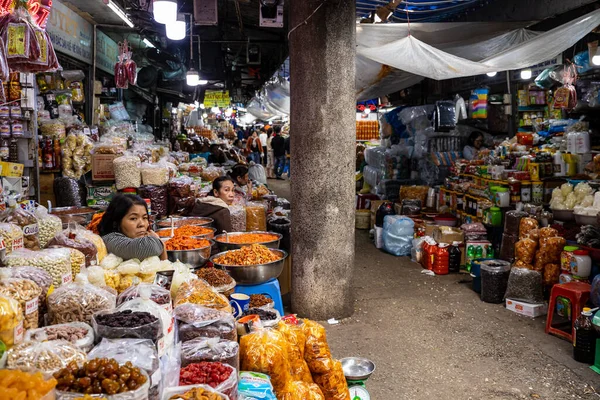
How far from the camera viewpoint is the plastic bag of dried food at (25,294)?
7.17 feet

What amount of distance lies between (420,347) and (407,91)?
9.99 m

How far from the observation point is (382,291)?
21.1 feet

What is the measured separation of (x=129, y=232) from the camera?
3781 mm

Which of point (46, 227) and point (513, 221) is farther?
point (513, 221)

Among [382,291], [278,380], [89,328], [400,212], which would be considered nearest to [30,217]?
[89,328]

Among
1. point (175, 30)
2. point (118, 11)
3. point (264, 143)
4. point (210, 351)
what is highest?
point (118, 11)

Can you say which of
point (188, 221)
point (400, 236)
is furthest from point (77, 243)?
point (400, 236)

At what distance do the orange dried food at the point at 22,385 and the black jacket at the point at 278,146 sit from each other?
20463mm

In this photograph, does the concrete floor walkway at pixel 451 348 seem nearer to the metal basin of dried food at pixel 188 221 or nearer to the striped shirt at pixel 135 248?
the metal basin of dried food at pixel 188 221

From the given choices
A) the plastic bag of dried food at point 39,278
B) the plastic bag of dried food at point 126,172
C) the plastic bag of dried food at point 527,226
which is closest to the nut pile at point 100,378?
the plastic bag of dried food at point 39,278

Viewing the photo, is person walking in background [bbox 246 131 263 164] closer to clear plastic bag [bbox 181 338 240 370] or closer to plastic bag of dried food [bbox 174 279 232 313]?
plastic bag of dried food [bbox 174 279 232 313]

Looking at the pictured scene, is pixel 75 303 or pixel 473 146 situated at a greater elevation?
pixel 473 146

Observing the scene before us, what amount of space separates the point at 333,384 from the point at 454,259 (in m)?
4.73

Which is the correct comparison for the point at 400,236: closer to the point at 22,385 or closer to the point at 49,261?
the point at 49,261
